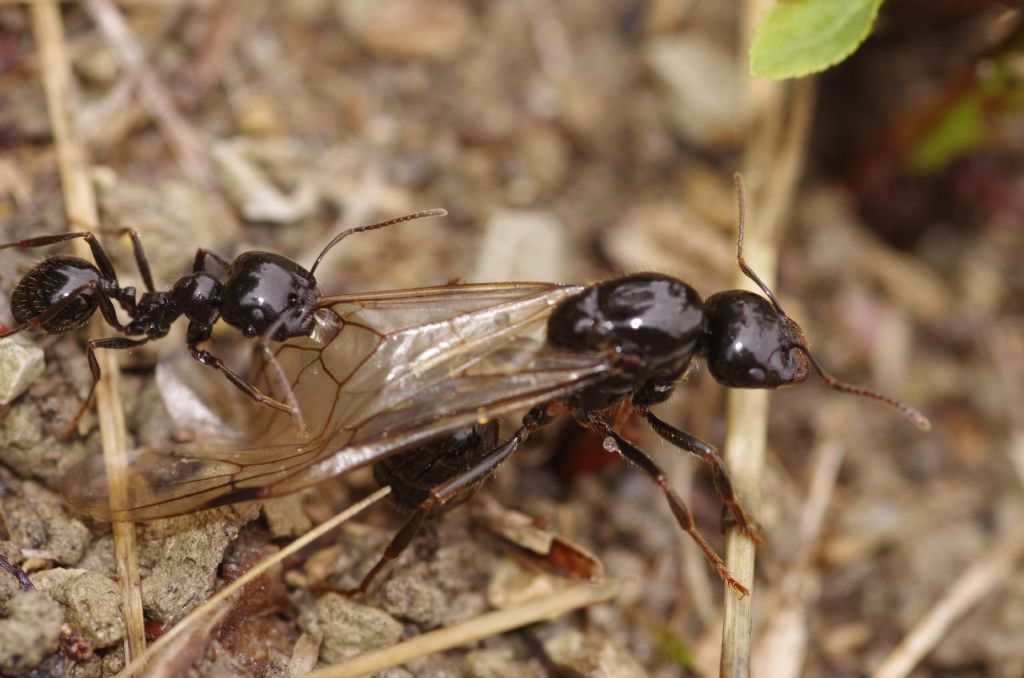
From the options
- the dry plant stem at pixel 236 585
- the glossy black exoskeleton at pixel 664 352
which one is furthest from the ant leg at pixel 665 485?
the dry plant stem at pixel 236 585

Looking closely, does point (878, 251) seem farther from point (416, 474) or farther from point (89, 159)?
point (89, 159)

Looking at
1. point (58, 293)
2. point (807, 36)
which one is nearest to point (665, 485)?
point (807, 36)

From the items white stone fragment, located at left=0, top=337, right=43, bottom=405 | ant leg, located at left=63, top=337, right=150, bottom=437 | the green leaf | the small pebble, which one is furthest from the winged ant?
the green leaf

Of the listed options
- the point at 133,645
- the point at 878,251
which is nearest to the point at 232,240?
the point at 133,645

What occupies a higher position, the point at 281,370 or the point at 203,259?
the point at 203,259

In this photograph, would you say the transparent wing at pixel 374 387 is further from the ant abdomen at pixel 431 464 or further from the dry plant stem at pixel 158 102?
the dry plant stem at pixel 158 102

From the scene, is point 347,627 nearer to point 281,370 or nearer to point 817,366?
point 281,370
